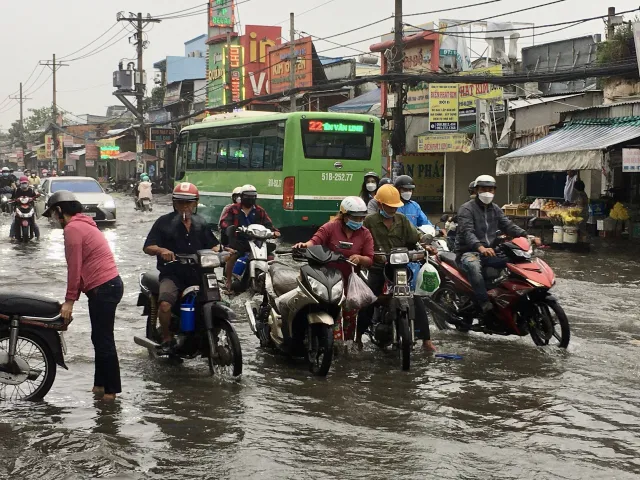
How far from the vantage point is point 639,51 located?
60.8ft

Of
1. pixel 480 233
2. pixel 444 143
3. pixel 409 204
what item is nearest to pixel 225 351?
pixel 480 233

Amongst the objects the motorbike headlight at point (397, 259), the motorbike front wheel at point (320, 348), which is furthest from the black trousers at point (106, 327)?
the motorbike headlight at point (397, 259)

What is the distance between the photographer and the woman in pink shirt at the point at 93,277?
6.57 m

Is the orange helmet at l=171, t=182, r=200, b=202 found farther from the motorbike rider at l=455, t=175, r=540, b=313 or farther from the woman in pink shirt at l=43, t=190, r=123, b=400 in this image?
the motorbike rider at l=455, t=175, r=540, b=313

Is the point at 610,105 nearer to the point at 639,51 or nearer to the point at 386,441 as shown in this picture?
the point at 639,51

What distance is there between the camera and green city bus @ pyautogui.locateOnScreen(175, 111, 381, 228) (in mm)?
21266

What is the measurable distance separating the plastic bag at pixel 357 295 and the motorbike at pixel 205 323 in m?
1.07

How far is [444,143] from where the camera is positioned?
3114 centimetres

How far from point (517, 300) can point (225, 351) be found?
120 inches

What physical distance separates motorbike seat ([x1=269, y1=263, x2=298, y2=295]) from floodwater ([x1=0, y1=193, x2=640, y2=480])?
2.25 feet

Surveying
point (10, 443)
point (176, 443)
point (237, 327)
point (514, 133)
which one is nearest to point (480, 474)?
point (176, 443)

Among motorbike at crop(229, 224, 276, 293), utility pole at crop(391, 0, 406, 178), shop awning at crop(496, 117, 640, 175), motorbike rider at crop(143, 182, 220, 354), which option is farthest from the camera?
utility pole at crop(391, 0, 406, 178)

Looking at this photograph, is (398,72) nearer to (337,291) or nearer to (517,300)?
(517,300)

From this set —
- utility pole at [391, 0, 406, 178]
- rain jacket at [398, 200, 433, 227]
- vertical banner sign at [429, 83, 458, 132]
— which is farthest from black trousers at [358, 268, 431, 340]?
vertical banner sign at [429, 83, 458, 132]
